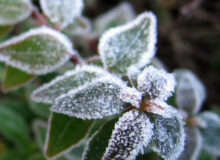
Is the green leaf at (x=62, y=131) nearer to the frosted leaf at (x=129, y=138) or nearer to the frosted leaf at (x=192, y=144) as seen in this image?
the frosted leaf at (x=129, y=138)

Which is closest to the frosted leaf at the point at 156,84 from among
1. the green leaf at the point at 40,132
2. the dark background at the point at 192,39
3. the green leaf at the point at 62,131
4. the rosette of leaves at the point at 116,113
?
the rosette of leaves at the point at 116,113

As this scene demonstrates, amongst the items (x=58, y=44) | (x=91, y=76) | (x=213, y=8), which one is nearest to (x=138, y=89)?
(x=91, y=76)

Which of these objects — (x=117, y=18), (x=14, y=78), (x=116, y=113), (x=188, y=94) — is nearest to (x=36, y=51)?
(x=14, y=78)

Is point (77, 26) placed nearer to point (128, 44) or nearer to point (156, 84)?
point (128, 44)

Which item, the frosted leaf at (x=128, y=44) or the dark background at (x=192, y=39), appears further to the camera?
the dark background at (x=192, y=39)

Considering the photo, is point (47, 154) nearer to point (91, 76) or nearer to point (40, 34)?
point (91, 76)
